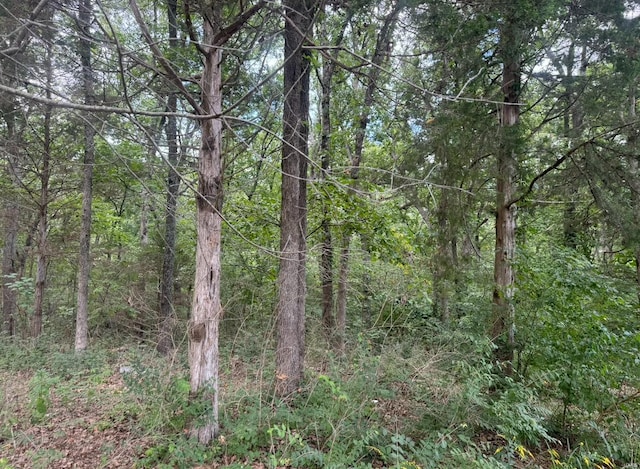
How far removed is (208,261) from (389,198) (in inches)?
77.9

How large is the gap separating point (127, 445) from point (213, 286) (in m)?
1.92

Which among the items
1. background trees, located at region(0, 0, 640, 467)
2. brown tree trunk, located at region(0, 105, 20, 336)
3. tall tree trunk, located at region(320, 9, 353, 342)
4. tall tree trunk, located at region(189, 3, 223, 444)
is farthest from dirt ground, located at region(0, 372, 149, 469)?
brown tree trunk, located at region(0, 105, 20, 336)

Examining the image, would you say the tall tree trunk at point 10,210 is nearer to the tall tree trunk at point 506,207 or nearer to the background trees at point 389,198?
the background trees at point 389,198

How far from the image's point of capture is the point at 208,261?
3.70 metres

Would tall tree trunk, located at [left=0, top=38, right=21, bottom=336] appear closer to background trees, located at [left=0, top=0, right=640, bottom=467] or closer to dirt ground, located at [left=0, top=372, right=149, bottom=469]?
background trees, located at [left=0, top=0, right=640, bottom=467]

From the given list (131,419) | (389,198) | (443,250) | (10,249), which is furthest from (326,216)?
(10,249)

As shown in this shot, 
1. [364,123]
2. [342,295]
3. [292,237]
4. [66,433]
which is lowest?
[66,433]

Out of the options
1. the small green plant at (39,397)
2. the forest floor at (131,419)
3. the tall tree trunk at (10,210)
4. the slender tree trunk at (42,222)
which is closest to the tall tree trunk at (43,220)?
the slender tree trunk at (42,222)

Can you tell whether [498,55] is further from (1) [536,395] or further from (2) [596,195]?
(1) [536,395]

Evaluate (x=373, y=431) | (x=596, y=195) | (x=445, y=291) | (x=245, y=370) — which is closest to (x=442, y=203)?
(x=445, y=291)

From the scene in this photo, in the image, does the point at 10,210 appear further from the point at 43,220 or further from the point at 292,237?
the point at 292,237

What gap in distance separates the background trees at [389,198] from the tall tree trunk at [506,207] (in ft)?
0.11

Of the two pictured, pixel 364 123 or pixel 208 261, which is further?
pixel 364 123

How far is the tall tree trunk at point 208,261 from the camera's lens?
143 inches
